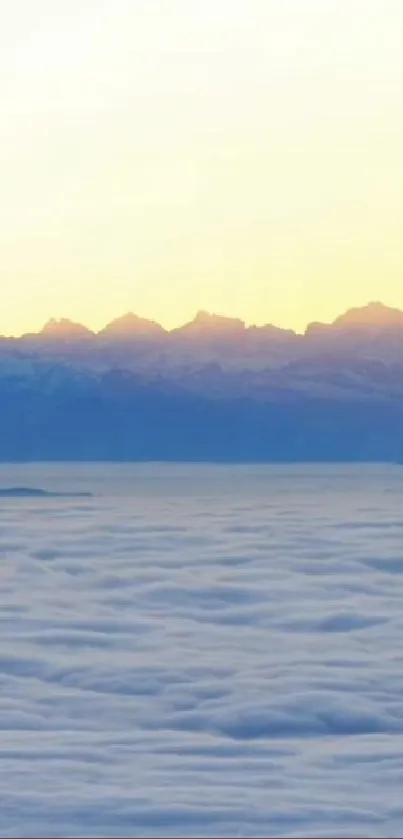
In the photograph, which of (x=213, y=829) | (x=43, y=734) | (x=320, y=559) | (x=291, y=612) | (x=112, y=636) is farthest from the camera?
(x=320, y=559)

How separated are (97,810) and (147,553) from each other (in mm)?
11500

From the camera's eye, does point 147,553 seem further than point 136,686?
Yes

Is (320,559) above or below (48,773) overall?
above

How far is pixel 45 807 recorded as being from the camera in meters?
4.75

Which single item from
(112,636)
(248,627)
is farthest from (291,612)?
(112,636)

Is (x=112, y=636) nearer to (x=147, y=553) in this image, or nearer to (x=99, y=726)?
(x=99, y=726)

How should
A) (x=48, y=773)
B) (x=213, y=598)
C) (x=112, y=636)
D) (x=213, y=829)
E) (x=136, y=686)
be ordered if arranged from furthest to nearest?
(x=213, y=598) < (x=112, y=636) < (x=136, y=686) < (x=48, y=773) < (x=213, y=829)

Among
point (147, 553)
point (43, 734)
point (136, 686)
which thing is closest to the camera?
point (43, 734)

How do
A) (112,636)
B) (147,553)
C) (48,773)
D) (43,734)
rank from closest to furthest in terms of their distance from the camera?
(48,773) → (43,734) → (112,636) → (147,553)

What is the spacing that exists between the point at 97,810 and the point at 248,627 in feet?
16.2

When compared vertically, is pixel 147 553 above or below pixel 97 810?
above

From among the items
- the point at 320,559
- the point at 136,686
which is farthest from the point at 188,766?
the point at 320,559

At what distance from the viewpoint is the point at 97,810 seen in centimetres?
473

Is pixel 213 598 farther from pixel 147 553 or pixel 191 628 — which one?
pixel 147 553
